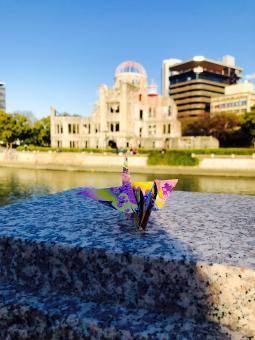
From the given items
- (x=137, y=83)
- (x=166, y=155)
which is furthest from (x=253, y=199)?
(x=137, y=83)

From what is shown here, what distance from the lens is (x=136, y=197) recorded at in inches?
96.7

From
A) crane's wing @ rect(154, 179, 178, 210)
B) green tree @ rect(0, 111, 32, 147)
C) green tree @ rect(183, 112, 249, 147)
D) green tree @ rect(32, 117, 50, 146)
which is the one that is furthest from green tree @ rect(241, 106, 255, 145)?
crane's wing @ rect(154, 179, 178, 210)

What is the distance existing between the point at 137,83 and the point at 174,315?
66350 millimetres

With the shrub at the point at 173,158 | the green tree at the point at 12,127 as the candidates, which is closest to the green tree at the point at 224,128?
the shrub at the point at 173,158

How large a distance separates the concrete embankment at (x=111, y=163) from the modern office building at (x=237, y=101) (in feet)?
185

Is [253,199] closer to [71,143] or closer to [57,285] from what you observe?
[57,285]

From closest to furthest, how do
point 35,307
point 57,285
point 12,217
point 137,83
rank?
point 35,307 → point 57,285 → point 12,217 → point 137,83

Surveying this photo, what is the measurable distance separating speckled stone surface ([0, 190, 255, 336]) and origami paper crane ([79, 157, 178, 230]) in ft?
0.46

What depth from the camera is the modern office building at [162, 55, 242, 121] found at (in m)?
100

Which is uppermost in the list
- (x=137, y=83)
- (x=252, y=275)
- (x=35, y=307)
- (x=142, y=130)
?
(x=137, y=83)

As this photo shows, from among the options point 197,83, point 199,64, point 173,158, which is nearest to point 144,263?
point 173,158

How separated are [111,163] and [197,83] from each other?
66.6 metres

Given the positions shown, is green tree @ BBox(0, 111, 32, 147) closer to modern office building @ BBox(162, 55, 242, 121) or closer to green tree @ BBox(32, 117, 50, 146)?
green tree @ BBox(32, 117, 50, 146)

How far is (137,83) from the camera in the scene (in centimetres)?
6525
